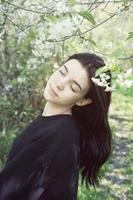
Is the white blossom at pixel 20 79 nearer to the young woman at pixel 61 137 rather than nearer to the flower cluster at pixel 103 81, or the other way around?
the young woman at pixel 61 137

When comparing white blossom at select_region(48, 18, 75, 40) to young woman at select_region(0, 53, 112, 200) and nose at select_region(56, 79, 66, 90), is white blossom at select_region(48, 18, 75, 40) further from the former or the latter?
nose at select_region(56, 79, 66, 90)

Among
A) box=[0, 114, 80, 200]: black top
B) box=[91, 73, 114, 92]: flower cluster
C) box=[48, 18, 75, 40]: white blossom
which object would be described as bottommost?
box=[0, 114, 80, 200]: black top

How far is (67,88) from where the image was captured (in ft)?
8.45

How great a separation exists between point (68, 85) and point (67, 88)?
0.02 meters

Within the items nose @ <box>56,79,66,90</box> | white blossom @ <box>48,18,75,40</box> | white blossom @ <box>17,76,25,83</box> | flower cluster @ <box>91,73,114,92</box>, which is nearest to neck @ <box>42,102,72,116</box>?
nose @ <box>56,79,66,90</box>

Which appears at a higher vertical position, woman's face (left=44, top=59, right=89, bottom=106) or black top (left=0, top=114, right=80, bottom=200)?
woman's face (left=44, top=59, right=89, bottom=106)

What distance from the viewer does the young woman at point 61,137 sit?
8.21 ft

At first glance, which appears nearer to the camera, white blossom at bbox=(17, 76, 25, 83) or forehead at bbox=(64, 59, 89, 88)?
forehead at bbox=(64, 59, 89, 88)

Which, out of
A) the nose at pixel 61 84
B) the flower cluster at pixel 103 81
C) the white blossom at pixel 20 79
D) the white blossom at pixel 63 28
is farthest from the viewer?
the white blossom at pixel 20 79

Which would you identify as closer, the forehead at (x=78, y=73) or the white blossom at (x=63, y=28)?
the forehead at (x=78, y=73)

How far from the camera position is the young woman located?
98.6 inches

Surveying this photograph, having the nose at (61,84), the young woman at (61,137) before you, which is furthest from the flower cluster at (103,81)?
the nose at (61,84)

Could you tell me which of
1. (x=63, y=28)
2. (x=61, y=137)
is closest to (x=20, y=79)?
(x=63, y=28)

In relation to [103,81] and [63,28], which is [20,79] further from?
[103,81]
